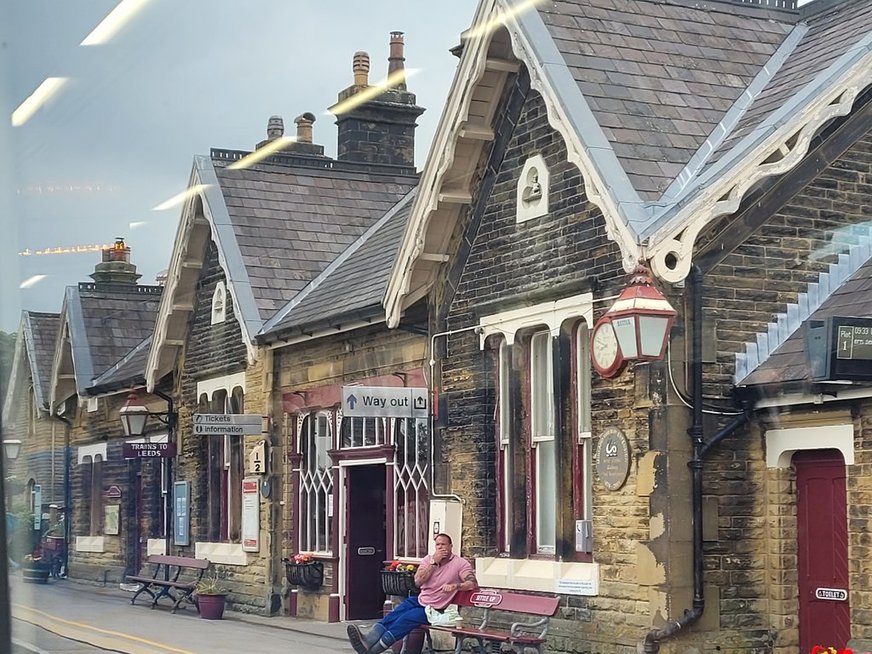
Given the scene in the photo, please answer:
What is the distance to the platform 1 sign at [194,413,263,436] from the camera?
59.3 ft

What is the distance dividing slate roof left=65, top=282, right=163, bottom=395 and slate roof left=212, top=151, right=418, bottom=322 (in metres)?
4.35

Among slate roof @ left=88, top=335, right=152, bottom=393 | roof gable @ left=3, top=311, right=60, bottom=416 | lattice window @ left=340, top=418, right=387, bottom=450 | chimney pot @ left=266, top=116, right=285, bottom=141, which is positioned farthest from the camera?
slate roof @ left=88, top=335, right=152, bottom=393

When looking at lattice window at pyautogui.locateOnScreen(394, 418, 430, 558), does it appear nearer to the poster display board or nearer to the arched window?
the poster display board

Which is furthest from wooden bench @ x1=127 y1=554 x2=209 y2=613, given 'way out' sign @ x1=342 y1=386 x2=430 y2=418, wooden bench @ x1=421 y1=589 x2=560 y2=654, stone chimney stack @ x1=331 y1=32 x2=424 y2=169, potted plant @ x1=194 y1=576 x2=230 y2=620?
wooden bench @ x1=421 y1=589 x2=560 y2=654

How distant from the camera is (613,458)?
11.9m

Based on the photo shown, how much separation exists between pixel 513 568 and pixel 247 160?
9.99 meters

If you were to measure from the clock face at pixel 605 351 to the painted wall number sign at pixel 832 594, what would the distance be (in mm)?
2329

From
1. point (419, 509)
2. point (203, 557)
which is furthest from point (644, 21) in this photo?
point (203, 557)

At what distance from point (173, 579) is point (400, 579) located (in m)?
8.40

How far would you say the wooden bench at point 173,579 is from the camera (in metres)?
20.5

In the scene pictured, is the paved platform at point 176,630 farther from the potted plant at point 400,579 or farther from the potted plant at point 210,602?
the potted plant at point 400,579

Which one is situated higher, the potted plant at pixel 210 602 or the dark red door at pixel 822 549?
the dark red door at pixel 822 549

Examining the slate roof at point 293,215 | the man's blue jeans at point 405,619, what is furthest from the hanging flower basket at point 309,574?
the man's blue jeans at point 405,619

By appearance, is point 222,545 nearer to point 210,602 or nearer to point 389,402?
point 210,602
